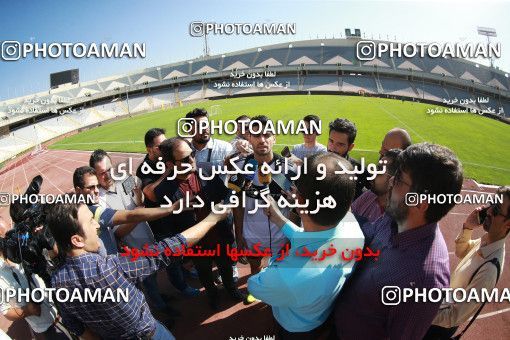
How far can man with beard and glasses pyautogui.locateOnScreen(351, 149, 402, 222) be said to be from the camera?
2.86 metres

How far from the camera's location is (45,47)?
3836 millimetres

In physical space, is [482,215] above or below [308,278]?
above

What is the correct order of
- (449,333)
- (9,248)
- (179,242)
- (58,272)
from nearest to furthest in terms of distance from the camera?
(58,272) < (179,242) < (449,333) < (9,248)

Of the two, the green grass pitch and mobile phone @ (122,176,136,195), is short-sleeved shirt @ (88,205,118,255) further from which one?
the green grass pitch

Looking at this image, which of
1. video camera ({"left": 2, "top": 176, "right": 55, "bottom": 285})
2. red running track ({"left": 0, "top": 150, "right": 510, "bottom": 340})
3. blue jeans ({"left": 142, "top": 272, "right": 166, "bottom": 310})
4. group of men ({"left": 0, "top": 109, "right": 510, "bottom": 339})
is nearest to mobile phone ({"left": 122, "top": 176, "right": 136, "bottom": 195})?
video camera ({"left": 2, "top": 176, "right": 55, "bottom": 285})

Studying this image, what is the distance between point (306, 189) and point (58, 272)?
1688mm

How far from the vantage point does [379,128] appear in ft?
59.5

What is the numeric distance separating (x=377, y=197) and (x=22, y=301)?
11.0 feet

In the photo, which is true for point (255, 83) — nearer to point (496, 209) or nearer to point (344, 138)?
point (344, 138)

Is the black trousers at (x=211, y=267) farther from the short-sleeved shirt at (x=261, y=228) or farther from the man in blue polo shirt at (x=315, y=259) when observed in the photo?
the man in blue polo shirt at (x=315, y=259)

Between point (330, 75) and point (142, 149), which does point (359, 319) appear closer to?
point (142, 149)

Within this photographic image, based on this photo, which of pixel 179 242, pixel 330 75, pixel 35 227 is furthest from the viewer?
pixel 330 75

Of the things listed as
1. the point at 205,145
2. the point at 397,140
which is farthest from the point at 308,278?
the point at 205,145

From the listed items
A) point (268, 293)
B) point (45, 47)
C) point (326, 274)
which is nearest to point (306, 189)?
point (326, 274)
